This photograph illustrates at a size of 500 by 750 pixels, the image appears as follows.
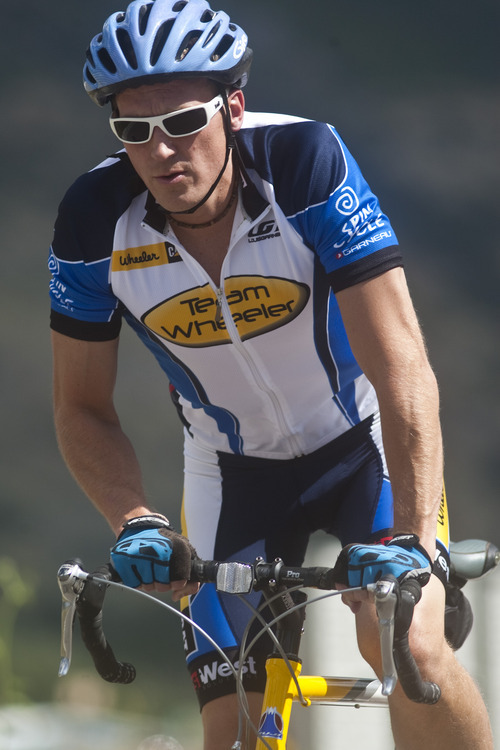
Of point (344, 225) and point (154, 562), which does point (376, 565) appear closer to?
point (154, 562)

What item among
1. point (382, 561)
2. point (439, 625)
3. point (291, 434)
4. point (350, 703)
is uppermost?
point (291, 434)

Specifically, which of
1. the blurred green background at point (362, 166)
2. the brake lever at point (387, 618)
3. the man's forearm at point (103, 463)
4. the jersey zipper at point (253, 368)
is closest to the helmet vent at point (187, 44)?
the jersey zipper at point (253, 368)

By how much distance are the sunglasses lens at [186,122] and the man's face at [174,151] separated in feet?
0.07

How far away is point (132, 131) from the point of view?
2.53 m

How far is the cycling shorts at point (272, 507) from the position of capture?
2.63 meters

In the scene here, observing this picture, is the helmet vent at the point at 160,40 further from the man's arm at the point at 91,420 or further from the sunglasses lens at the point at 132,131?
the man's arm at the point at 91,420

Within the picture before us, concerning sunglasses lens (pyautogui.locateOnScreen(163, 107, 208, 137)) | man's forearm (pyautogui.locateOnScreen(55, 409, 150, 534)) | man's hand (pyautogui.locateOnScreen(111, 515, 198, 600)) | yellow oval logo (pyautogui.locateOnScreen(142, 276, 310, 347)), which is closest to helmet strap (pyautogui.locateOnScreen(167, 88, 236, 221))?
sunglasses lens (pyautogui.locateOnScreen(163, 107, 208, 137))

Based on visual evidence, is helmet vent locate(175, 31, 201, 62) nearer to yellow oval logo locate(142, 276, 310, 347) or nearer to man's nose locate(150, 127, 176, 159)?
man's nose locate(150, 127, 176, 159)

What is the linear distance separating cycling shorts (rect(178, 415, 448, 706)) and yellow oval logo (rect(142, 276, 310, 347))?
0.39 meters

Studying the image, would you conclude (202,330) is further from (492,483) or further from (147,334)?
(492,483)

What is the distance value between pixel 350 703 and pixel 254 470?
69cm

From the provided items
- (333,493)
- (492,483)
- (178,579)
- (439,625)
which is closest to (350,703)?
(439,625)

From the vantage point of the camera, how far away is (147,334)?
2.82 metres

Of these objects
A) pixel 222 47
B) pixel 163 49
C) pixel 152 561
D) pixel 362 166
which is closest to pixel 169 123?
pixel 163 49
